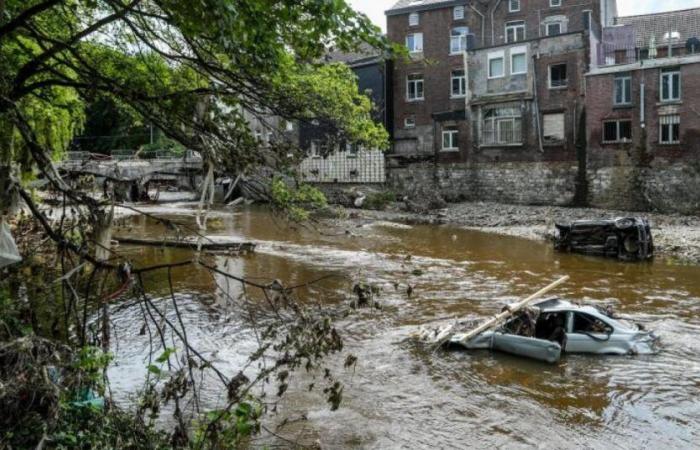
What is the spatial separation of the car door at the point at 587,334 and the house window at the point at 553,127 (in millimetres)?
29973

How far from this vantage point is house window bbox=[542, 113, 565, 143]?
140 ft

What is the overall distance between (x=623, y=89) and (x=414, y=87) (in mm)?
17537

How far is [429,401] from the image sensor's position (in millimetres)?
12258

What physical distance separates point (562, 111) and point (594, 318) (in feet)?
100

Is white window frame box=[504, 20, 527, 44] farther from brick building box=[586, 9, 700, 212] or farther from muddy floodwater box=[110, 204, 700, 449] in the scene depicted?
muddy floodwater box=[110, 204, 700, 449]

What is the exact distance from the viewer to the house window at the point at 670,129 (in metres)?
37.5

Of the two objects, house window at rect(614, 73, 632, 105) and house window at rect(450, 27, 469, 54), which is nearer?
house window at rect(614, 73, 632, 105)

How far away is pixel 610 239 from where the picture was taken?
27203 millimetres

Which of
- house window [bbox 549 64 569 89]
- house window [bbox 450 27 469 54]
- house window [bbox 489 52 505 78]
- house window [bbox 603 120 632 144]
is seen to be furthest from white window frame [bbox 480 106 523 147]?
house window [bbox 450 27 469 54]

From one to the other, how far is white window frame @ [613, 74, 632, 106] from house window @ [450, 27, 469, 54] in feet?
47.5

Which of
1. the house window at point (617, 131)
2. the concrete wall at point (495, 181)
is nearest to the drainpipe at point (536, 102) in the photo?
the concrete wall at point (495, 181)

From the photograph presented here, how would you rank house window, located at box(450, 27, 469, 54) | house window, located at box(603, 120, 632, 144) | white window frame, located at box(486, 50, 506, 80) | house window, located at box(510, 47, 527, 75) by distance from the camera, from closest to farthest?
house window, located at box(603, 120, 632, 144)
house window, located at box(510, 47, 527, 75)
white window frame, located at box(486, 50, 506, 80)
house window, located at box(450, 27, 469, 54)

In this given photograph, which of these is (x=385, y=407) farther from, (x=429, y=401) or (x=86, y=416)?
(x=86, y=416)

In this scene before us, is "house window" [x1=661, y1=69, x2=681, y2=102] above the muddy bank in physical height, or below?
above
